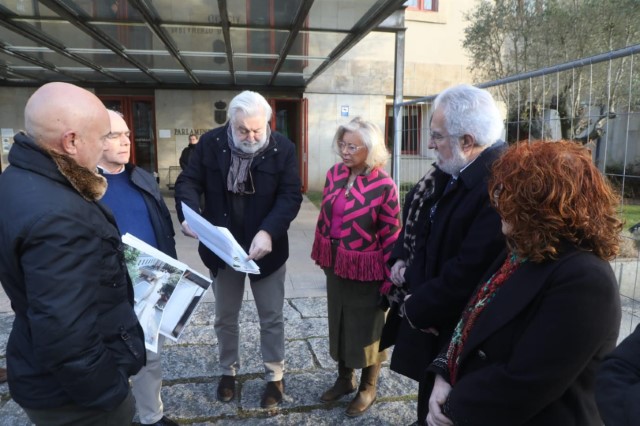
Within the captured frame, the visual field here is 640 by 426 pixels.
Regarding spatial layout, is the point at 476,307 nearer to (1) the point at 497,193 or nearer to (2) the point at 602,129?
(1) the point at 497,193

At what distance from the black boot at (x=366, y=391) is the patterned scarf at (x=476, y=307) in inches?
48.8

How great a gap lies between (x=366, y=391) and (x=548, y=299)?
1808 millimetres

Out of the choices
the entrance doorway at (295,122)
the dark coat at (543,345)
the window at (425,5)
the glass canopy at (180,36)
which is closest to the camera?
the dark coat at (543,345)

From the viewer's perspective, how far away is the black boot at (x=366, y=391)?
279cm

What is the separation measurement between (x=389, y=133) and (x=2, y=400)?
1080cm

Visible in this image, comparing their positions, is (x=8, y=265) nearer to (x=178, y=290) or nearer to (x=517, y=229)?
(x=178, y=290)

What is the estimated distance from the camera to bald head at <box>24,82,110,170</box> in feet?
4.71

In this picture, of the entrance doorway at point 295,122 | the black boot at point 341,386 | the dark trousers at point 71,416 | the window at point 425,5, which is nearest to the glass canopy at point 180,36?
the entrance doorway at point 295,122

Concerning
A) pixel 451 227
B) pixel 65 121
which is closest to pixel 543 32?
pixel 451 227

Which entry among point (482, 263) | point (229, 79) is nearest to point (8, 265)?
point (482, 263)

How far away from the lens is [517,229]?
1.37 metres

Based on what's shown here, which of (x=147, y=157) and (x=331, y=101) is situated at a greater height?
(x=331, y=101)

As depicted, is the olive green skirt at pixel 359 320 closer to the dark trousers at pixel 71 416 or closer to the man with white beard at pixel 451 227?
the man with white beard at pixel 451 227

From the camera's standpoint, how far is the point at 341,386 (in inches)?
116
